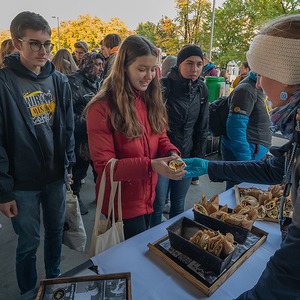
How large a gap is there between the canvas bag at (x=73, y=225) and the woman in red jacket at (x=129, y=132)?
486 mm

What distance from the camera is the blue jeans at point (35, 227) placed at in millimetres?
1604

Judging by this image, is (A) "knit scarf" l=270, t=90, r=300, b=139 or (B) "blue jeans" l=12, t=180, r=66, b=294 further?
(B) "blue jeans" l=12, t=180, r=66, b=294

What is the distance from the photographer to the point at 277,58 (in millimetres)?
896

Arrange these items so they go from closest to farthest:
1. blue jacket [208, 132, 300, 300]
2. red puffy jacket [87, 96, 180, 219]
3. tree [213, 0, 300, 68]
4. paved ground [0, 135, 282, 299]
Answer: blue jacket [208, 132, 300, 300] < red puffy jacket [87, 96, 180, 219] < paved ground [0, 135, 282, 299] < tree [213, 0, 300, 68]

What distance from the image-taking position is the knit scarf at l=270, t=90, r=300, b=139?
33.7 inches

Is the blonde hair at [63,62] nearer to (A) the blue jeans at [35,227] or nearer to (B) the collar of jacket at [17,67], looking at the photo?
(B) the collar of jacket at [17,67]

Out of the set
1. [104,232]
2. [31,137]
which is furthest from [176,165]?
[31,137]

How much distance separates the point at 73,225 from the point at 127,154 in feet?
2.77

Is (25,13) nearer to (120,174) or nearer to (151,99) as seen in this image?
(151,99)

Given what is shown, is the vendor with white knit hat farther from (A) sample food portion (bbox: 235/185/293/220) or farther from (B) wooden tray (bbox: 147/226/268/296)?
(A) sample food portion (bbox: 235/185/293/220)

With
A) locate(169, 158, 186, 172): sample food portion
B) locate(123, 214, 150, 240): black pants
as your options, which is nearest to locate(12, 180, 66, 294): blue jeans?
locate(123, 214, 150, 240): black pants

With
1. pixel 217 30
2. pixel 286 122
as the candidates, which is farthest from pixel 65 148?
pixel 217 30

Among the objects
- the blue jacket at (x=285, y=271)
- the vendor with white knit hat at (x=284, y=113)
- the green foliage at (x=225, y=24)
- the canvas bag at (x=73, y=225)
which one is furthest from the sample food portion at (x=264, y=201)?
the green foliage at (x=225, y=24)

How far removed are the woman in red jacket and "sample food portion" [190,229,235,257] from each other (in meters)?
0.39
